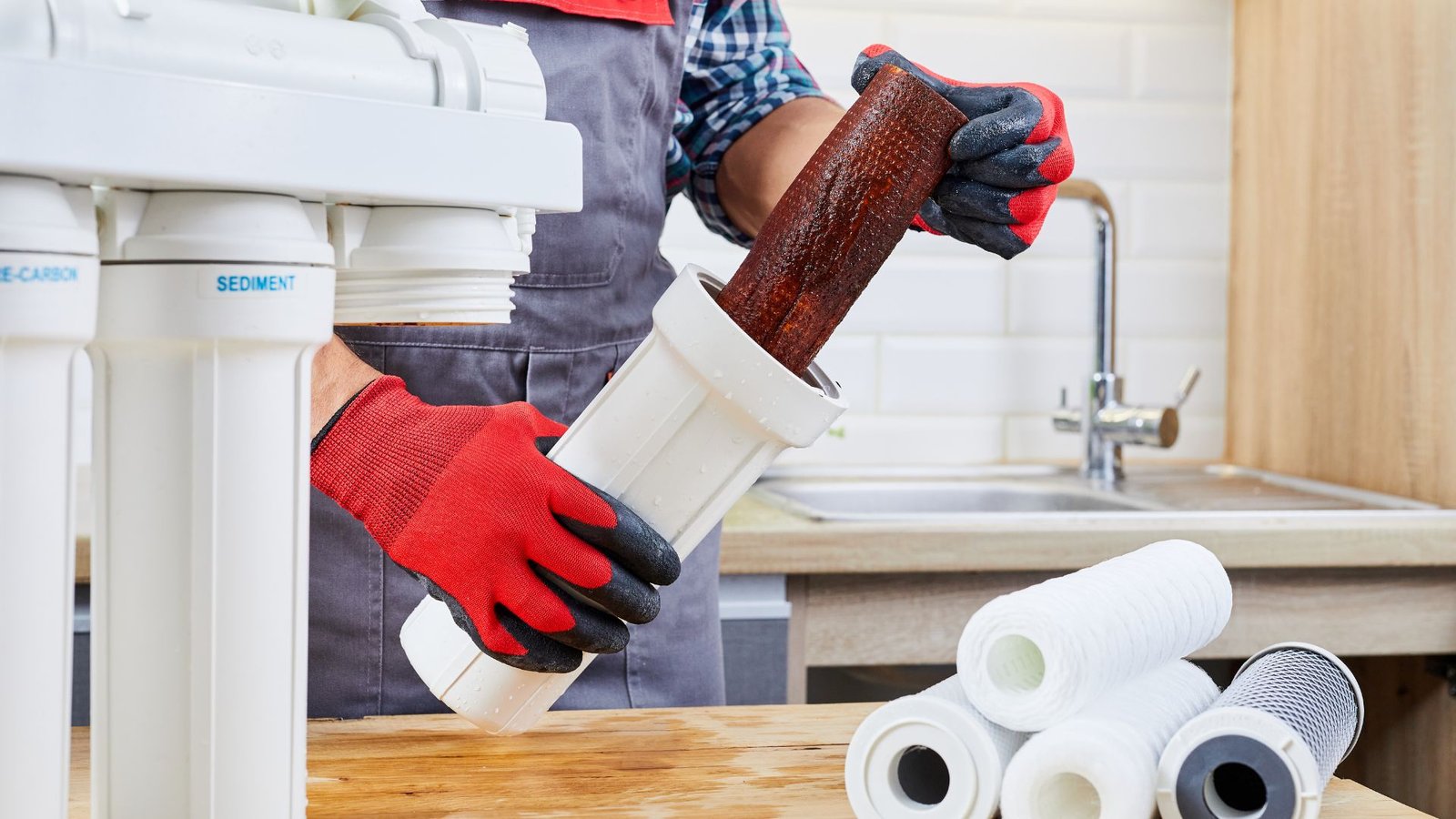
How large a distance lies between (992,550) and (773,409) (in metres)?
0.73

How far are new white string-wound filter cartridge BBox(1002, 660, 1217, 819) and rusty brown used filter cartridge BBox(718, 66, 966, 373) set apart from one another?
0.66 ft

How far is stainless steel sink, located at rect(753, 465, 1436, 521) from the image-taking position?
156 cm

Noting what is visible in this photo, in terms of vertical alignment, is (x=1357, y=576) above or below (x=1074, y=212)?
below

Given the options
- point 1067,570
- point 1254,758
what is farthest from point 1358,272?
point 1254,758

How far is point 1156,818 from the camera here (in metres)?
0.61

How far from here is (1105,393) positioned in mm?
1703

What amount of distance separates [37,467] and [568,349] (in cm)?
61

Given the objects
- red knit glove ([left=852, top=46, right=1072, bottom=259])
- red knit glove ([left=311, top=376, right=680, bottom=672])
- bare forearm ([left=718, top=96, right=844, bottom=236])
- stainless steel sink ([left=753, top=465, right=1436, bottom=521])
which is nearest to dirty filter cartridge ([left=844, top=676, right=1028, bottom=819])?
red knit glove ([left=311, top=376, right=680, bottom=672])

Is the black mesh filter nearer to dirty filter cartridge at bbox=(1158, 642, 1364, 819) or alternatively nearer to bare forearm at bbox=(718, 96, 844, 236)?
dirty filter cartridge at bbox=(1158, 642, 1364, 819)

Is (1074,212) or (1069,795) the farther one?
(1074,212)

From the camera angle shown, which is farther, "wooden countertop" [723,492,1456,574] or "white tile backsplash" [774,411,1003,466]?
"white tile backsplash" [774,411,1003,466]

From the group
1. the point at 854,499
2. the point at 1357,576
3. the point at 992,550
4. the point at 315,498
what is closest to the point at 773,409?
the point at 315,498

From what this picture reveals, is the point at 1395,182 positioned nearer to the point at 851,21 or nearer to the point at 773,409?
the point at 851,21

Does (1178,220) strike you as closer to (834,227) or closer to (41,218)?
(834,227)
